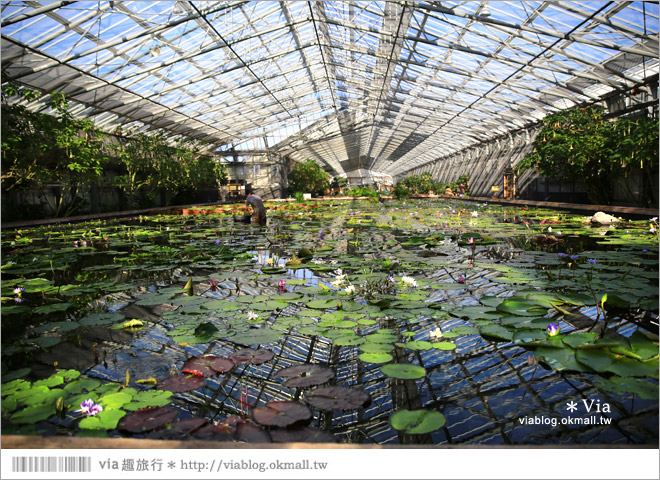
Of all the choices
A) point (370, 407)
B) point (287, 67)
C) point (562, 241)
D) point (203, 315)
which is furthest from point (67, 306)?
point (287, 67)

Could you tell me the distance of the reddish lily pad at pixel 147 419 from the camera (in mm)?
1278

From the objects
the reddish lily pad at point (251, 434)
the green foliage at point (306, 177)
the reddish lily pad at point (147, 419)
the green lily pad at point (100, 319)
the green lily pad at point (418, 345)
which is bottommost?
the green lily pad at point (418, 345)

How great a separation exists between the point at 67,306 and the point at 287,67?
18308 mm

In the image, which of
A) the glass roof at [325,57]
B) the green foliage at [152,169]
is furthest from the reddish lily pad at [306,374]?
the green foliage at [152,169]

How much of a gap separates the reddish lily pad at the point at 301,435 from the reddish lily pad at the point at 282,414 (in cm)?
2

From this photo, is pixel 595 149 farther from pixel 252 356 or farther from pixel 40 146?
pixel 40 146

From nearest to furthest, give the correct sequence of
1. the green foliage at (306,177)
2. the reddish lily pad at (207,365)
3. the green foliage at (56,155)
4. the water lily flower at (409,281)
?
the reddish lily pad at (207,365)
the water lily flower at (409,281)
the green foliage at (56,155)
the green foliage at (306,177)

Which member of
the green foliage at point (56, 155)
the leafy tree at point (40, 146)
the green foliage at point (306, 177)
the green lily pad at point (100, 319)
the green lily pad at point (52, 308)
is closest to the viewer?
the green lily pad at point (100, 319)

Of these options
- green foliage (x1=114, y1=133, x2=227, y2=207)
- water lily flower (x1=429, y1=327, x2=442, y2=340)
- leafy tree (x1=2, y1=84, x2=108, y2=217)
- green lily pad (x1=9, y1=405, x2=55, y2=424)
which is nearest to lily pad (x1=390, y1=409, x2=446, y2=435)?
water lily flower (x1=429, y1=327, x2=442, y2=340)

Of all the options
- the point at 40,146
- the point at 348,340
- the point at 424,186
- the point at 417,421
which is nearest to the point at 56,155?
the point at 40,146

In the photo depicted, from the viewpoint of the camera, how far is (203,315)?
2510mm

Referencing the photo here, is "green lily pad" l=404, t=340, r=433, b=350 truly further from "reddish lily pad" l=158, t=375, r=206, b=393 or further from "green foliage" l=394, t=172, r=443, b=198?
"green foliage" l=394, t=172, r=443, b=198

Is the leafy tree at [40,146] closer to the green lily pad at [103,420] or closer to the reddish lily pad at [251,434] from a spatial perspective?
the green lily pad at [103,420]

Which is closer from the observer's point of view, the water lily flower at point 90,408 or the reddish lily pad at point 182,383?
the water lily flower at point 90,408
